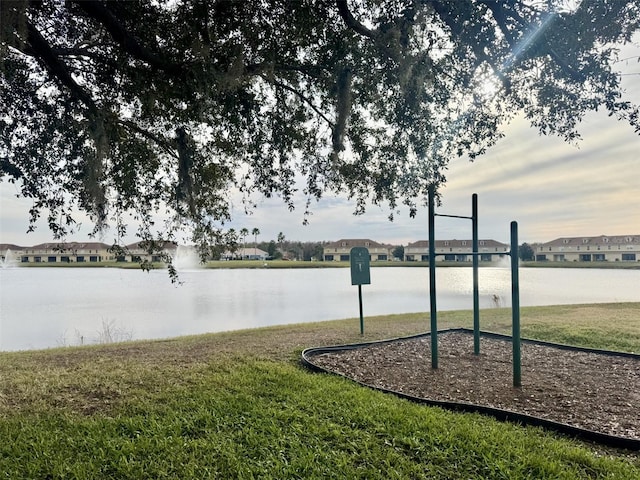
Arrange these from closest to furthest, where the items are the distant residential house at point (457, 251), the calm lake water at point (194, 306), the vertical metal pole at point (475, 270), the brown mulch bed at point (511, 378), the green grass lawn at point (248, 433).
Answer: the green grass lawn at point (248, 433), the brown mulch bed at point (511, 378), the distant residential house at point (457, 251), the vertical metal pole at point (475, 270), the calm lake water at point (194, 306)

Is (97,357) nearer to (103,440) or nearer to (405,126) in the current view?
(103,440)

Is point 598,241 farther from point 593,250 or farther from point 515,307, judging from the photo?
point 515,307

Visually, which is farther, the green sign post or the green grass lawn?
the green sign post

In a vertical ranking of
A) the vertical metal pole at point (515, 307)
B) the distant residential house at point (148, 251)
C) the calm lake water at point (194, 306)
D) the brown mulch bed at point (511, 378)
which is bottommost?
Answer: the calm lake water at point (194, 306)

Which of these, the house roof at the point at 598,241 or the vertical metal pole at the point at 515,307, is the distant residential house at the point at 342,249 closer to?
the house roof at the point at 598,241

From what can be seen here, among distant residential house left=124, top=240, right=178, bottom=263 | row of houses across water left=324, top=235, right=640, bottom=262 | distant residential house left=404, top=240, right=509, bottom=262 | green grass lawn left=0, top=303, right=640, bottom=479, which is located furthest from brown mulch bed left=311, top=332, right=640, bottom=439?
row of houses across water left=324, top=235, right=640, bottom=262

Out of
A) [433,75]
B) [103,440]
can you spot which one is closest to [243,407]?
[103,440]

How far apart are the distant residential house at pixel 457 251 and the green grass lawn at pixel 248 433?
1.99 meters

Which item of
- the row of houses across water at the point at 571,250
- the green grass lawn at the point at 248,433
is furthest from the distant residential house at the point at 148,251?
the row of houses across water at the point at 571,250

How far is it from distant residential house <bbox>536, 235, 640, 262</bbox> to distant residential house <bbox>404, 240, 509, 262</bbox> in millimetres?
13806

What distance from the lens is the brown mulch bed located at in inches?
128

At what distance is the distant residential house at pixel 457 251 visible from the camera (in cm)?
466

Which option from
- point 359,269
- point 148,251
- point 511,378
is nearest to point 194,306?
point 359,269

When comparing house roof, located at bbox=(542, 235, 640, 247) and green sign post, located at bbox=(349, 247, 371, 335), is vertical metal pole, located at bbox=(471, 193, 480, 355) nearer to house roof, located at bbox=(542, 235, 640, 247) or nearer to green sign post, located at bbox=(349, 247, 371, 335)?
green sign post, located at bbox=(349, 247, 371, 335)
